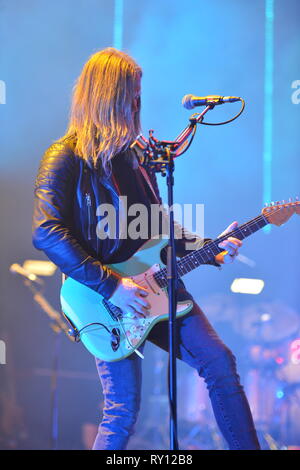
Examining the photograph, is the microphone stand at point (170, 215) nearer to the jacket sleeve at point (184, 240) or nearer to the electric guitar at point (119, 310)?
the electric guitar at point (119, 310)

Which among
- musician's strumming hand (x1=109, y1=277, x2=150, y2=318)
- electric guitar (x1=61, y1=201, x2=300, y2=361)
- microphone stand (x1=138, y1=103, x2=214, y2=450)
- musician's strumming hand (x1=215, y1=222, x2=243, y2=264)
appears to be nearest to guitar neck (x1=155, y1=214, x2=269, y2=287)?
musician's strumming hand (x1=215, y1=222, x2=243, y2=264)

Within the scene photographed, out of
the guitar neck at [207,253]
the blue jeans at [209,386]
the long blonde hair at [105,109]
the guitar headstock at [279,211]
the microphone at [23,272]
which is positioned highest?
the long blonde hair at [105,109]

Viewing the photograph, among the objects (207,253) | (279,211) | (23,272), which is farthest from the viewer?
(23,272)

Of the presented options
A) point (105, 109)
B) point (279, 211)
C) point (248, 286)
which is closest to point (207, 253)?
point (279, 211)

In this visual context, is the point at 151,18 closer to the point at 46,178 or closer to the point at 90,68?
the point at 90,68

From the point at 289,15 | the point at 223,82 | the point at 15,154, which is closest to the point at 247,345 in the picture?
the point at 223,82

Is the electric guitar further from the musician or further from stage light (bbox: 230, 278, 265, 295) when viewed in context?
stage light (bbox: 230, 278, 265, 295)

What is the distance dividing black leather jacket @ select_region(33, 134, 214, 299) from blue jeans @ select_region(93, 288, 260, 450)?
0.38 m

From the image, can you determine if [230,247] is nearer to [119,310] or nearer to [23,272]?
[119,310]

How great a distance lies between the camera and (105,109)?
259 cm

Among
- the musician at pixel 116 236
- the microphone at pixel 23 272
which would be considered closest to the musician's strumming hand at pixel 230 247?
the musician at pixel 116 236

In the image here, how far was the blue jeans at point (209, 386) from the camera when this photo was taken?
2.26m

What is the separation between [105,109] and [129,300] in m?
0.98

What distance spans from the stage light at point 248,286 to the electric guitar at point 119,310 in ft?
9.00
